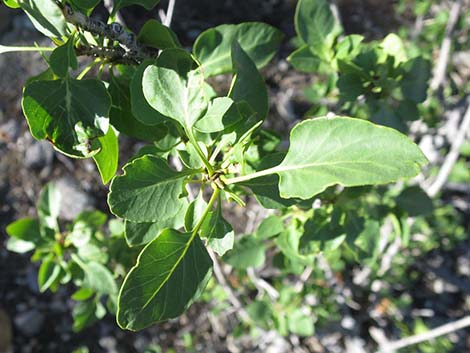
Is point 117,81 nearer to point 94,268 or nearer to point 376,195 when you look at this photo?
point 94,268

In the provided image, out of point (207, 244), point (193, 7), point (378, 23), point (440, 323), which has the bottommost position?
point (440, 323)

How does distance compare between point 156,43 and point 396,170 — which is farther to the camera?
point 156,43

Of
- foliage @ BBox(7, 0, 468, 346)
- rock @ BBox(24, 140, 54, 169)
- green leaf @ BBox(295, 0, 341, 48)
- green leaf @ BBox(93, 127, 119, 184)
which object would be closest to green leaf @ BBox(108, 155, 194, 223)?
foliage @ BBox(7, 0, 468, 346)

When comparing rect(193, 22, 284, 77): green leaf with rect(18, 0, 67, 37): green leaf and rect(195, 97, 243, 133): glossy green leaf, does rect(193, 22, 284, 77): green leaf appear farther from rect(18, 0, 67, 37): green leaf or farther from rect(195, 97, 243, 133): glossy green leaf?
rect(18, 0, 67, 37): green leaf

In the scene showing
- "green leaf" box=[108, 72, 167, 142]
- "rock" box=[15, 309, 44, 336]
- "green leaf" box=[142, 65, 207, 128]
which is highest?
"green leaf" box=[142, 65, 207, 128]

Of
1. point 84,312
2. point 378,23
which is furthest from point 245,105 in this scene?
point 378,23

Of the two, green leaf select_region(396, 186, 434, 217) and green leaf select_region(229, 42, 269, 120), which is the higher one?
green leaf select_region(229, 42, 269, 120)

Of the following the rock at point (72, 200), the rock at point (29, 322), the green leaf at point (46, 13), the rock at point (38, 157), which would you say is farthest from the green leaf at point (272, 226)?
the rock at point (38, 157)
